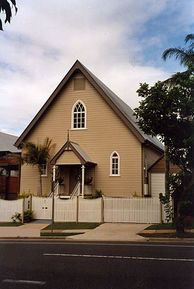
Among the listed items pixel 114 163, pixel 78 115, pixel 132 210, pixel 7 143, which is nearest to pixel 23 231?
pixel 132 210

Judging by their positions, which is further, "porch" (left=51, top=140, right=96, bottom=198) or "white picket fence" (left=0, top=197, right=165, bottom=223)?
"porch" (left=51, top=140, right=96, bottom=198)

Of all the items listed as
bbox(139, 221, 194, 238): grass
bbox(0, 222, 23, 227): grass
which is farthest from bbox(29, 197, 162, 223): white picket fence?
bbox(0, 222, 23, 227): grass

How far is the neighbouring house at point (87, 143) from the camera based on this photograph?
2712 centimetres

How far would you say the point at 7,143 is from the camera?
40.0 meters

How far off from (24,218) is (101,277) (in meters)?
15.6

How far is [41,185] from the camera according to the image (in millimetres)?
28594

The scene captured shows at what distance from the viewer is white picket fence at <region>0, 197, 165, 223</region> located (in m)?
22.0

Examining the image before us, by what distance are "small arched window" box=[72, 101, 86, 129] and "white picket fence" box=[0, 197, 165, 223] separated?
256 inches

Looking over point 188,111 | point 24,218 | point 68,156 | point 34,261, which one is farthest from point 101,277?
point 68,156

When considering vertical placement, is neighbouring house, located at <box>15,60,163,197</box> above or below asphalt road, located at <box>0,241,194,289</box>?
above

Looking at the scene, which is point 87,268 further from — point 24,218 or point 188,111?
point 24,218

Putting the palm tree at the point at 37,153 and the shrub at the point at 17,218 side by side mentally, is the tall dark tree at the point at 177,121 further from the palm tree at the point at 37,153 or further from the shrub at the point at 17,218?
the palm tree at the point at 37,153

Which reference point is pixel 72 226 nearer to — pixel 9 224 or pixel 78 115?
pixel 9 224

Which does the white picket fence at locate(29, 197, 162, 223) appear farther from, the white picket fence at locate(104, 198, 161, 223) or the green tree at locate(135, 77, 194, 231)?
the green tree at locate(135, 77, 194, 231)
